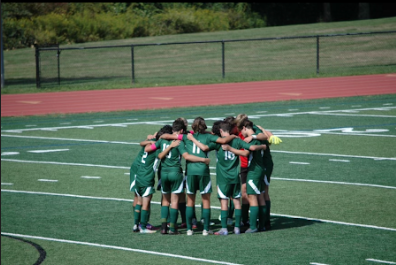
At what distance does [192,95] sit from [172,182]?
18.3 m

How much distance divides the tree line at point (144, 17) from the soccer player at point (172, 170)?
140ft

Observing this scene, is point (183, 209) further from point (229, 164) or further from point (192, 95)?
point (192, 95)

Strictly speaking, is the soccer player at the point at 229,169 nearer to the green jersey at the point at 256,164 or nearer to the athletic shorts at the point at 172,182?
the green jersey at the point at 256,164

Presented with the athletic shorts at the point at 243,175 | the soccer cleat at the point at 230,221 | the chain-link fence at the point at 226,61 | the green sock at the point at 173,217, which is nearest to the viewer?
the green sock at the point at 173,217

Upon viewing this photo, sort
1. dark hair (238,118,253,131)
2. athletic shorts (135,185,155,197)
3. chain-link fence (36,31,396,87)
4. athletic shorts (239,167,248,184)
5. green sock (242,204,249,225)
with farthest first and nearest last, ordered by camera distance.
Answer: chain-link fence (36,31,396,87), green sock (242,204,249,225), athletic shorts (239,167,248,184), athletic shorts (135,185,155,197), dark hair (238,118,253,131)

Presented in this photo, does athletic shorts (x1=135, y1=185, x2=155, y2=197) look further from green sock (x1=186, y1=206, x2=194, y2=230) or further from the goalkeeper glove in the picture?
the goalkeeper glove

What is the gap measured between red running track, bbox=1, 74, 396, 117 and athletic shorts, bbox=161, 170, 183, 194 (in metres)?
15.3

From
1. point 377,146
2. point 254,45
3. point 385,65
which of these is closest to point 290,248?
point 377,146

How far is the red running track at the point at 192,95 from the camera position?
84.8 ft

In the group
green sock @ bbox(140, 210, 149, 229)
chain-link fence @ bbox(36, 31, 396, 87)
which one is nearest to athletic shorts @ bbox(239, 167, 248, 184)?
green sock @ bbox(140, 210, 149, 229)

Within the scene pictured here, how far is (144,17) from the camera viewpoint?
2283 inches

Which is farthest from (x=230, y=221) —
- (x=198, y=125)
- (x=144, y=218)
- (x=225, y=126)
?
(x=198, y=125)

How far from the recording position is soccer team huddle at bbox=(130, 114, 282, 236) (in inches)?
386

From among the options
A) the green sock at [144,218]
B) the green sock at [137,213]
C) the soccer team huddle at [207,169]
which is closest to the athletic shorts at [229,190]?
the soccer team huddle at [207,169]
